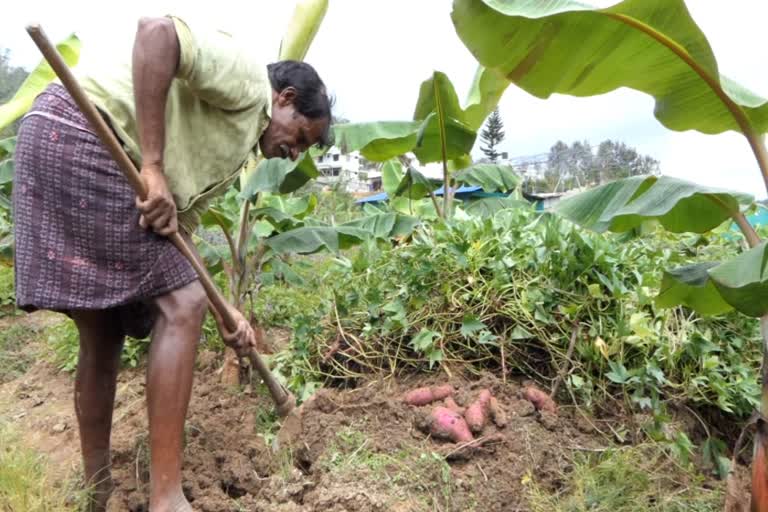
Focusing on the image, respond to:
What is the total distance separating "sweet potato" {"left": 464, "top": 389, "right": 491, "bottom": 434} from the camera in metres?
2.76

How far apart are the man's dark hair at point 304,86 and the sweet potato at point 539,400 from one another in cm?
158

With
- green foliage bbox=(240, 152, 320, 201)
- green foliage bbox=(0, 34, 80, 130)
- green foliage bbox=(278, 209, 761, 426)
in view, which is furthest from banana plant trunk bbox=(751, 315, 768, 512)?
green foliage bbox=(0, 34, 80, 130)

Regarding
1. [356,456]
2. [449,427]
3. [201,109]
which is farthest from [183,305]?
[449,427]

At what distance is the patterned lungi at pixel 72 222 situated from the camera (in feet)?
6.72

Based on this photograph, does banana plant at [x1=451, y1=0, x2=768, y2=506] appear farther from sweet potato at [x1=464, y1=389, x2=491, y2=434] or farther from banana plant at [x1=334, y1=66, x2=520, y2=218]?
banana plant at [x1=334, y1=66, x2=520, y2=218]

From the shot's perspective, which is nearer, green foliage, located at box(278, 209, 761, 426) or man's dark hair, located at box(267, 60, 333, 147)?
man's dark hair, located at box(267, 60, 333, 147)

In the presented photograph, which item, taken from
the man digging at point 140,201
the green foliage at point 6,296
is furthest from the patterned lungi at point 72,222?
the green foliage at point 6,296

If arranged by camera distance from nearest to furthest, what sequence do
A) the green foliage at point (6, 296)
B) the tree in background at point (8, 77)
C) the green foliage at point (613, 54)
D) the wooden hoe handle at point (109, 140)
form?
the wooden hoe handle at point (109, 140)
the green foliage at point (613, 54)
the green foliage at point (6, 296)
the tree in background at point (8, 77)

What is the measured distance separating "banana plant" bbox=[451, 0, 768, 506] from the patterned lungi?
1301mm

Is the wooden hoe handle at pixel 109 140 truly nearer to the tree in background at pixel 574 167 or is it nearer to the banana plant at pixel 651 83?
the banana plant at pixel 651 83

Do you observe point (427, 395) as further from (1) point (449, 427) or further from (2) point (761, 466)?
(2) point (761, 466)

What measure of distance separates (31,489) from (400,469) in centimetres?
129

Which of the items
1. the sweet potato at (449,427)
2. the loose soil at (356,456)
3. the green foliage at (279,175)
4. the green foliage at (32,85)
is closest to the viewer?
the loose soil at (356,456)

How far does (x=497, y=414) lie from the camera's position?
9.25ft
